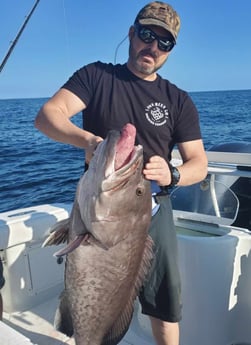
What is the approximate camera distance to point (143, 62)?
244 cm

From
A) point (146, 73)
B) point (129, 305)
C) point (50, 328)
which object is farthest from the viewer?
point (50, 328)

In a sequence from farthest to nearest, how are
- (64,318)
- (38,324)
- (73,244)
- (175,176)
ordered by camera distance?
1. (38,324)
2. (175,176)
3. (64,318)
4. (73,244)

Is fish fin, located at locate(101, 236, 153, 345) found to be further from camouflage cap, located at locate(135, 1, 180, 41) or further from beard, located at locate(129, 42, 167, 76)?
camouflage cap, located at locate(135, 1, 180, 41)

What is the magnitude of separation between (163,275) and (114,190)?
1028 millimetres

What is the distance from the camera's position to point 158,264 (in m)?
2.54

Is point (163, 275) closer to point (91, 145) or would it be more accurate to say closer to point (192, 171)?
point (192, 171)

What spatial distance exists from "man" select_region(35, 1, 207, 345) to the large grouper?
48cm

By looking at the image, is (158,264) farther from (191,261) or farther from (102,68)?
(102,68)

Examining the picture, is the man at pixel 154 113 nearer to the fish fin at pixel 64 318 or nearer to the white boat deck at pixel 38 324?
the fish fin at pixel 64 318

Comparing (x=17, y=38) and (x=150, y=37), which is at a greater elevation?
(x=17, y=38)

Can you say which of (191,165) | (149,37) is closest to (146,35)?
(149,37)

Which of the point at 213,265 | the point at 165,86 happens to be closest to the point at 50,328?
the point at 213,265

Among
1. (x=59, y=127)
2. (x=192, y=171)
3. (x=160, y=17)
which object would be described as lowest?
(x=192, y=171)

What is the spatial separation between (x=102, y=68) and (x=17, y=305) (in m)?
2.51
